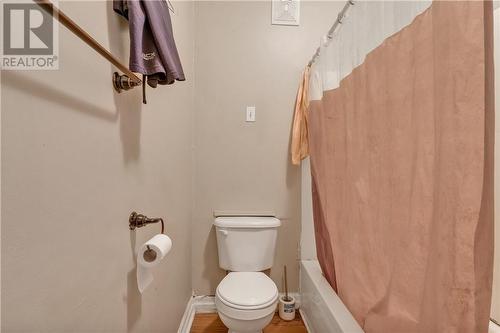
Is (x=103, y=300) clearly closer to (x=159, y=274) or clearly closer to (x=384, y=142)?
(x=159, y=274)

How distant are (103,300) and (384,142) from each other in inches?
37.4

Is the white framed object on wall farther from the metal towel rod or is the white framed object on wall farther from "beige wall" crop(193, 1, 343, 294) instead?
the metal towel rod

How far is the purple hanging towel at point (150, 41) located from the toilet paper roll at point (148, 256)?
0.53 m

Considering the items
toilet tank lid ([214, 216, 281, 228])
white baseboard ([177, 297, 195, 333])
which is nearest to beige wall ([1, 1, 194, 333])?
white baseboard ([177, 297, 195, 333])

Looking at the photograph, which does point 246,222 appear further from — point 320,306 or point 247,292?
point 320,306

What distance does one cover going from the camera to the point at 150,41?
30.7 inches

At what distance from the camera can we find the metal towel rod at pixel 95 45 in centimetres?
45

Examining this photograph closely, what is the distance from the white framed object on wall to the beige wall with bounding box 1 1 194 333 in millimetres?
1247

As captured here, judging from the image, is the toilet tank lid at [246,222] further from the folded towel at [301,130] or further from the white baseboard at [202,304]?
the white baseboard at [202,304]

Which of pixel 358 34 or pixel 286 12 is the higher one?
pixel 286 12

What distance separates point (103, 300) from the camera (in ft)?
2.31

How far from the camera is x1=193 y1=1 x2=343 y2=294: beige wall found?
183 cm

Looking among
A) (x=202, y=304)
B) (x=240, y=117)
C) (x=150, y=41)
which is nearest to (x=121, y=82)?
(x=150, y=41)

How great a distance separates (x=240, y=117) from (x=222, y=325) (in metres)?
1.42
